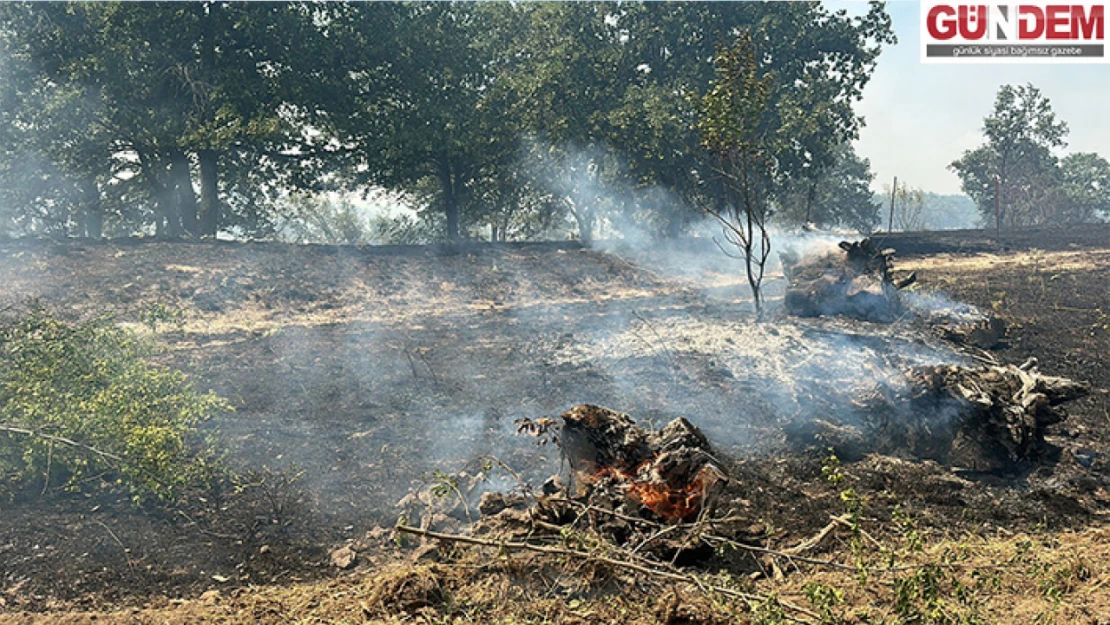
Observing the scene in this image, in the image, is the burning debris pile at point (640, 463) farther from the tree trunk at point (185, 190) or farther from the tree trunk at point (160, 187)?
the tree trunk at point (160, 187)

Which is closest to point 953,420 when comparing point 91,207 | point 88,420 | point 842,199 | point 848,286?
point 848,286

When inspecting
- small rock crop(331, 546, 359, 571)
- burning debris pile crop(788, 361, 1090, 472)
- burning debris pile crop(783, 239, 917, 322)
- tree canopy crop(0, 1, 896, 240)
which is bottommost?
small rock crop(331, 546, 359, 571)

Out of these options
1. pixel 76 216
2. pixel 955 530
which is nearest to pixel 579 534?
pixel 955 530

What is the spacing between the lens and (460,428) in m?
8.73

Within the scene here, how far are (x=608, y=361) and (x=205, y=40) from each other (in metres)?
16.7

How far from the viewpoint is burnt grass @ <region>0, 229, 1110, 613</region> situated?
20.4 ft

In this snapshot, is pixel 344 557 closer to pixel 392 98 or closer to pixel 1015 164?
pixel 392 98

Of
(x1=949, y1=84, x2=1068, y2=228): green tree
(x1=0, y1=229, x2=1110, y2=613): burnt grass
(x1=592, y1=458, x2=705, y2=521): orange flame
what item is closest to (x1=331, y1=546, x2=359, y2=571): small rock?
(x1=0, y1=229, x2=1110, y2=613): burnt grass

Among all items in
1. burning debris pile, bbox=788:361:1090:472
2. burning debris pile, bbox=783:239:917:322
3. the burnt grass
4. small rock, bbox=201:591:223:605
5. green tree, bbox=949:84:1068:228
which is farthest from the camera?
green tree, bbox=949:84:1068:228

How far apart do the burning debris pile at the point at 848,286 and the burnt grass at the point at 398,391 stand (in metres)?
1.41

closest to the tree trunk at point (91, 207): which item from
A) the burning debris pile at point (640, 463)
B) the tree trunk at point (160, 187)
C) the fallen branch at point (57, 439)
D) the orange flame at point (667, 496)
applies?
the tree trunk at point (160, 187)

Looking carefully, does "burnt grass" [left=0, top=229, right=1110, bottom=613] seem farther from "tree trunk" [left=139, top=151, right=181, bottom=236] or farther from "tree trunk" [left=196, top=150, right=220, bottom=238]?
"tree trunk" [left=139, top=151, right=181, bottom=236]

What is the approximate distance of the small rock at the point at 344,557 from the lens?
19.1 feet

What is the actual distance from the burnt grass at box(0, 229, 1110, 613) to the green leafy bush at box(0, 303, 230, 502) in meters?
0.29
